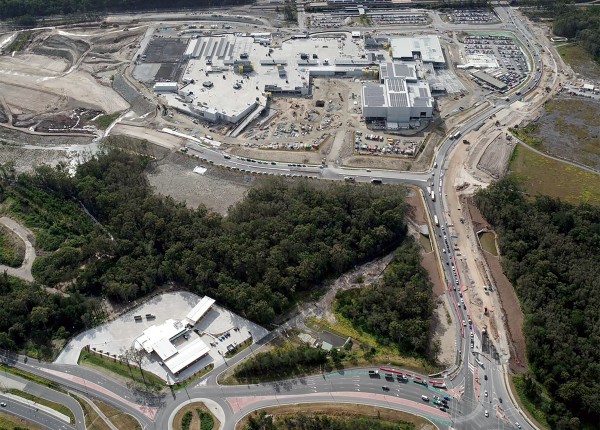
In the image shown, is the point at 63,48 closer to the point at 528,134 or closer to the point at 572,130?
the point at 528,134

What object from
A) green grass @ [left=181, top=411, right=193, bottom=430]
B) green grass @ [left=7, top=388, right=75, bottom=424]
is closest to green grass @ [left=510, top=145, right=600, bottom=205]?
green grass @ [left=181, top=411, right=193, bottom=430]

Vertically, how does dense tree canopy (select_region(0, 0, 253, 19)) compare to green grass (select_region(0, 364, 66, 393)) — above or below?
above

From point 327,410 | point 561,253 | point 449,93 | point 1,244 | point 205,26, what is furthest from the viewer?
point 205,26

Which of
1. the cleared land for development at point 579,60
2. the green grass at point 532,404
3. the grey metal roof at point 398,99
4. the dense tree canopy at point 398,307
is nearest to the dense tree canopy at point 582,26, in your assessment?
the cleared land for development at point 579,60

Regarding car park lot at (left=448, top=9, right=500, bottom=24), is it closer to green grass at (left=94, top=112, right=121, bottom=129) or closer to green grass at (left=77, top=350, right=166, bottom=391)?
green grass at (left=94, top=112, right=121, bottom=129)

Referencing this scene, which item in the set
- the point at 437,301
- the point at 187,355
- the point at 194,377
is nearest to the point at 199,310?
the point at 187,355

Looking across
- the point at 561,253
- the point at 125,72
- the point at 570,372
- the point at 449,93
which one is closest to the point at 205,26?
the point at 125,72

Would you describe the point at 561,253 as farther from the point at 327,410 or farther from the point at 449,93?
the point at 449,93
